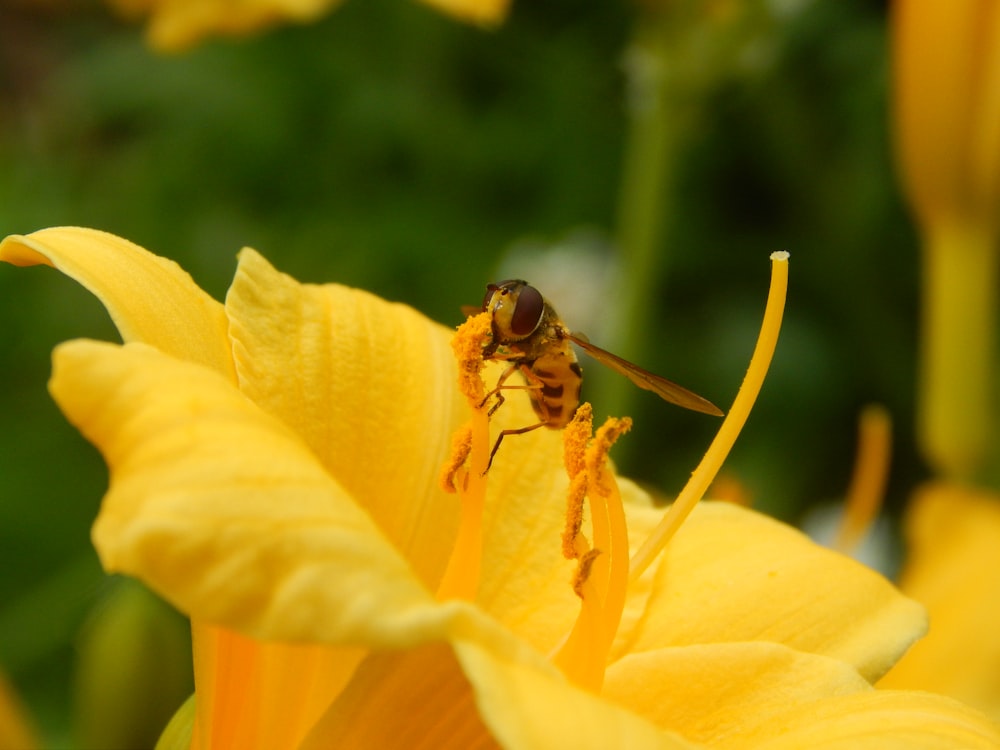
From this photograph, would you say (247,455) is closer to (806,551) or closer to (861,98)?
(806,551)

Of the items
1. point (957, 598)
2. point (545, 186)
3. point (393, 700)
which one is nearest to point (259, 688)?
point (393, 700)

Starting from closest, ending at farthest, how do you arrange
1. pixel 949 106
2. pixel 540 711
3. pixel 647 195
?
pixel 540 711 < pixel 949 106 < pixel 647 195

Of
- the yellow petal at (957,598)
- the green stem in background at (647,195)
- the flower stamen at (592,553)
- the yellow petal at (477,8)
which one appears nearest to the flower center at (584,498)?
the flower stamen at (592,553)

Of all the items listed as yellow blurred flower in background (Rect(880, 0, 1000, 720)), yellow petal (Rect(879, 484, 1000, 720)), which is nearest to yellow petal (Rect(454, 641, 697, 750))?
yellow petal (Rect(879, 484, 1000, 720))

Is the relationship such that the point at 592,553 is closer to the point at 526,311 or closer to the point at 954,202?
the point at 526,311

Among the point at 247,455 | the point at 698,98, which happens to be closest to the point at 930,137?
the point at 698,98
